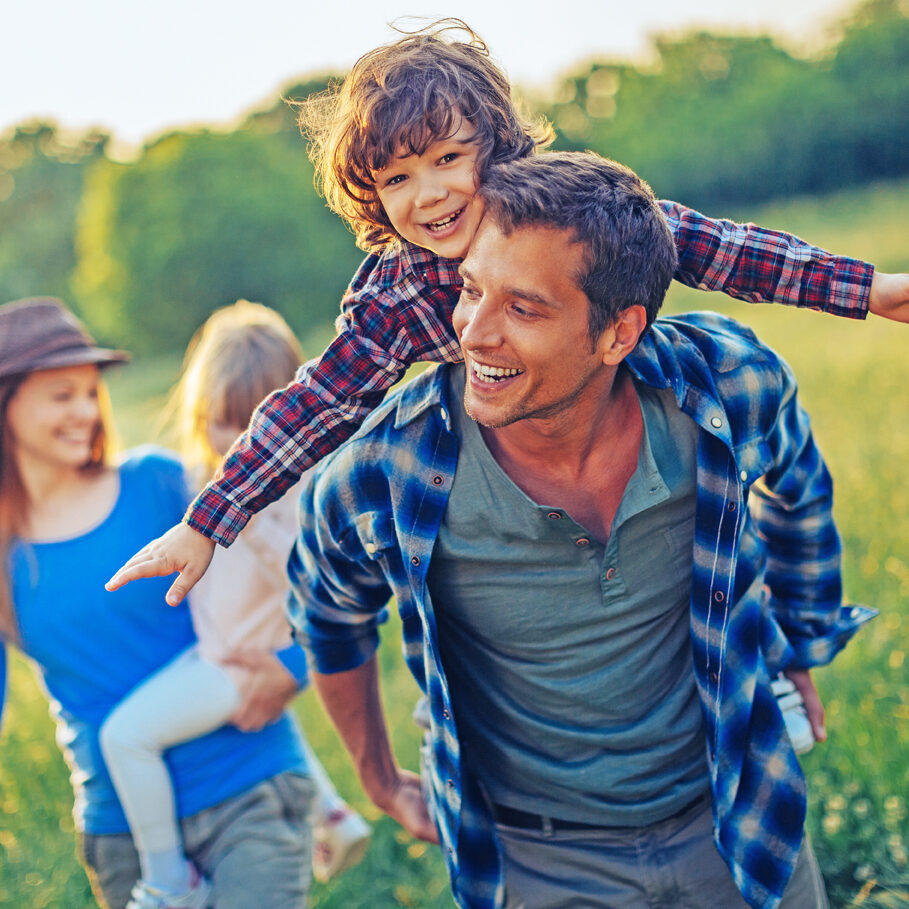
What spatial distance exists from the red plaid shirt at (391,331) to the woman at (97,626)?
1.12 meters

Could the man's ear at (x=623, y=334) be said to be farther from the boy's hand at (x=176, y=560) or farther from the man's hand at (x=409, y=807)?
the man's hand at (x=409, y=807)

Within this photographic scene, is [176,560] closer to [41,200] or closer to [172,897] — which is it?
[172,897]

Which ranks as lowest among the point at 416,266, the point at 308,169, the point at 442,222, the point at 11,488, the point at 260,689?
the point at 260,689

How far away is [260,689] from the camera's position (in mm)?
3107

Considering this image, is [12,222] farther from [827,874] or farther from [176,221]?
[827,874]

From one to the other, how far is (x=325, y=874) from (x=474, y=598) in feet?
6.98

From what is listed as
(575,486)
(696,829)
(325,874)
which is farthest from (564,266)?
(325,874)

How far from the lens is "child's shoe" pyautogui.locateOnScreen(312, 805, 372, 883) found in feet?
12.0

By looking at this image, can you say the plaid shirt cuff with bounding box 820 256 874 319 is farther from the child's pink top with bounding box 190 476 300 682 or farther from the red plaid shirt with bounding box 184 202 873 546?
the child's pink top with bounding box 190 476 300 682

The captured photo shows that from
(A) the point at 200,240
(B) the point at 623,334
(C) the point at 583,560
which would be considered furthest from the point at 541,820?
(A) the point at 200,240

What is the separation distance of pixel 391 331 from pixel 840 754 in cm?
255

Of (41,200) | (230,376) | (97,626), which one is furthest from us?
(41,200)

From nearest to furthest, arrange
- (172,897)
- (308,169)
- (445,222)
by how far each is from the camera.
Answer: (445,222)
(172,897)
(308,169)

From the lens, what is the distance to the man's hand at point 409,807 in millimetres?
2703
